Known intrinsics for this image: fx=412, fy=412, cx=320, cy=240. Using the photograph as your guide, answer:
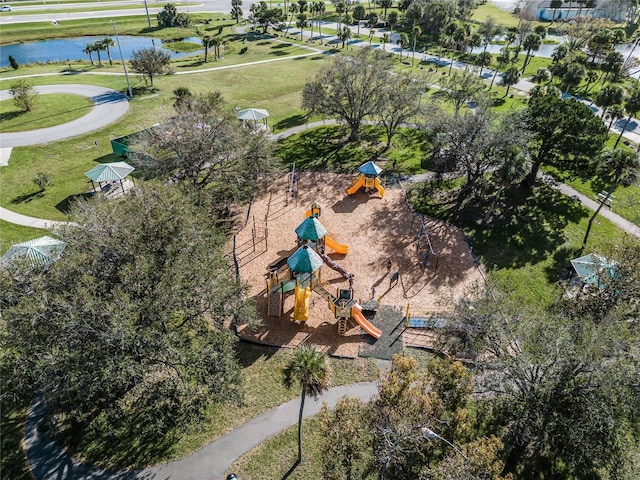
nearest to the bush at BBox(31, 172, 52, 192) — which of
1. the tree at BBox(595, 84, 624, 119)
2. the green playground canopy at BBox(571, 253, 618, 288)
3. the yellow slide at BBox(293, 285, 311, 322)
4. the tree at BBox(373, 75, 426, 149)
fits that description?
the yellow slide at BBox(293, 285, 311, 322)

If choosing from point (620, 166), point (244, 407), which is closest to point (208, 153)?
point (244, 407)

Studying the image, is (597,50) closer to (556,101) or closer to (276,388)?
(556,101)

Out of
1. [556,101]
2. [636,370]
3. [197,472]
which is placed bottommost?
[197,472]

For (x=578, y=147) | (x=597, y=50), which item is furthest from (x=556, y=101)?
(x=597, y=50)

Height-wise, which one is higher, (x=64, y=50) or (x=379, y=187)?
(x=64, y=50)

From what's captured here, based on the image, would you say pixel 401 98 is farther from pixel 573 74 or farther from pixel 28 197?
pixel 28 197

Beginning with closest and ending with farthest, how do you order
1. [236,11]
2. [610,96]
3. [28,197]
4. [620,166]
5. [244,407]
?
[244,407]
[620,166]
[28,197]
[610,96]
[236,11]

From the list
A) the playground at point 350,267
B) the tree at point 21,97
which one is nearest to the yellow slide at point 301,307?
the playground at point 350,267
